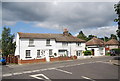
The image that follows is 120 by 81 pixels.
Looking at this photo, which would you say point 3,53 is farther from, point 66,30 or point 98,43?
point 98,43

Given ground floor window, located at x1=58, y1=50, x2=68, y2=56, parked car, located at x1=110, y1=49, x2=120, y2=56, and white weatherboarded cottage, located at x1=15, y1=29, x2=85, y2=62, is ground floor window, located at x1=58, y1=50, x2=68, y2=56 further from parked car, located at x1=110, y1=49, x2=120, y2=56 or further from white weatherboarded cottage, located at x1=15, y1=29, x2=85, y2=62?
parked car, located at x1=110, y1=49, x2=120, y2=56

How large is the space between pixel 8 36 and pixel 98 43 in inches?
1176

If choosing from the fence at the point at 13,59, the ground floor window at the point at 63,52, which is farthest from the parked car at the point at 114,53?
the fence at the point at 13,59

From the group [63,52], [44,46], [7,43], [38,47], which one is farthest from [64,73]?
[7,43]

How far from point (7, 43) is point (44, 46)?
10.4 meters

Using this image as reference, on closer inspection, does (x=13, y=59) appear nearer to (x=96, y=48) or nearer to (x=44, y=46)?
(x=44, y=46)

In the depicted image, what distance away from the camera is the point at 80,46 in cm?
3953

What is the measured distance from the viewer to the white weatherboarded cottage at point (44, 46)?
3021 cm

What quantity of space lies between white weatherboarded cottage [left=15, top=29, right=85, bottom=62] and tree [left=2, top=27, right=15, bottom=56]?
341 cm

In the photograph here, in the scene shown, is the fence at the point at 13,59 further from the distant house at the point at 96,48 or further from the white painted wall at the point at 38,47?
the distant house at the point at 96,48

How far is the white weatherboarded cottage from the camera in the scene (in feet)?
99.1

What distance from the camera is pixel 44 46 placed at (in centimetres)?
3297

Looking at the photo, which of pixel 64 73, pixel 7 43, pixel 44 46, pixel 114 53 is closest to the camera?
pixel 64 73

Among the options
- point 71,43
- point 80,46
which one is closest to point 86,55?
point 80,46
